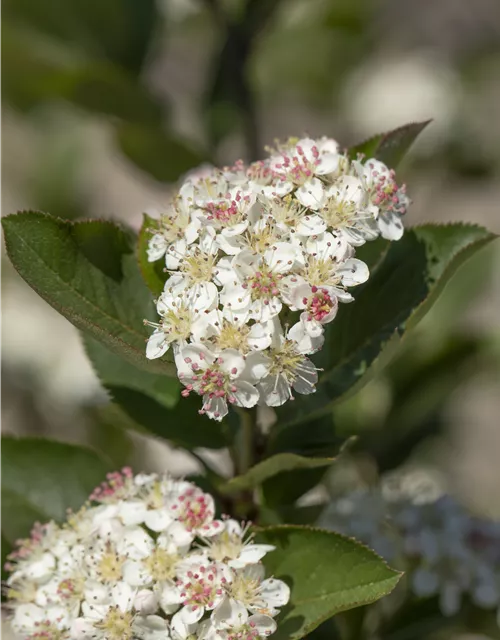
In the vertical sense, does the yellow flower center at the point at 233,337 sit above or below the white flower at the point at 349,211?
below

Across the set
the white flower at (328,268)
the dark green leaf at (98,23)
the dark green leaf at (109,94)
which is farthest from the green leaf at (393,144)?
the dark green leaf at (98,23)

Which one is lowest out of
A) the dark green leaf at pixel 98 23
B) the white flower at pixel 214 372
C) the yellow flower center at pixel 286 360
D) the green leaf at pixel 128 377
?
the green leaf at pixel 128 377

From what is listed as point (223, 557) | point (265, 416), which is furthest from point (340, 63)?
point (223, 557)

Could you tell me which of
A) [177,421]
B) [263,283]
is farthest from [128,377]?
[263,283]

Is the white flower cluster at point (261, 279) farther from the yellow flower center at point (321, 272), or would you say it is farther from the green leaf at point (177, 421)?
the green leaf at point (177, 421)

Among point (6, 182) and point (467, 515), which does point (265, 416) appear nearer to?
point (467, 515)
